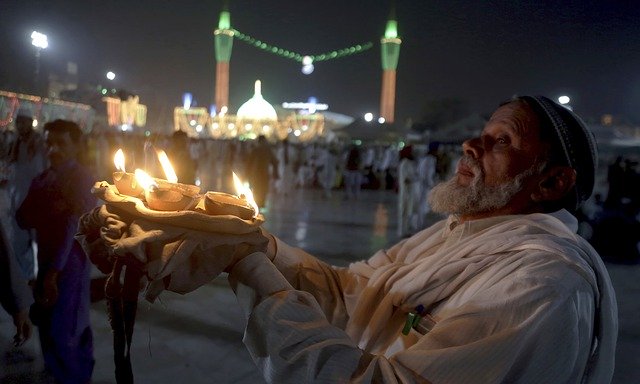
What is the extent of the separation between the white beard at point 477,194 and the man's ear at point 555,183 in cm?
4

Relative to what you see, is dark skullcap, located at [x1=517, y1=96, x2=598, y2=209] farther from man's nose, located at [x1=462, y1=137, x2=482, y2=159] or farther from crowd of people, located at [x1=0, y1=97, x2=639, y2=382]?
man's nose, located at [x1=462, y1=137, x2=482, y2=159]

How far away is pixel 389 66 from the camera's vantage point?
6494cm

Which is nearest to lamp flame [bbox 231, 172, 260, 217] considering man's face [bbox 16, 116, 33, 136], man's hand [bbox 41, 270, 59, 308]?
man's hand [bbox 41, 270, 59, 308]

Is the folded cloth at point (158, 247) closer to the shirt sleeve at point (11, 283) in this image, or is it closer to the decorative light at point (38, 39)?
the shirt sleeve at point (11, 283)

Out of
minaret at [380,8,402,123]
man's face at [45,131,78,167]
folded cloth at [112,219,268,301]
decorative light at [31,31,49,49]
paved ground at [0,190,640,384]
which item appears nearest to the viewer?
folded cloth at [112,219,268,301]

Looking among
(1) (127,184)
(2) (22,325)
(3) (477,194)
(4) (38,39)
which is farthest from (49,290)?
(4) (38,39)

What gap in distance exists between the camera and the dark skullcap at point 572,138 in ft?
5.74

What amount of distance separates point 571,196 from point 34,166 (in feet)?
18.5

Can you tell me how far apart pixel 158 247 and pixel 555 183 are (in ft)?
4.34

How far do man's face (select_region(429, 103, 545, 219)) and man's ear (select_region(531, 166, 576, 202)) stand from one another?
0.03 meters

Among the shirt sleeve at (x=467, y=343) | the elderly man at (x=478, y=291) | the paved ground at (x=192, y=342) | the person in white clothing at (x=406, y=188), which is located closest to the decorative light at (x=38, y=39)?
the person in white clothing at (x=406, y=188)

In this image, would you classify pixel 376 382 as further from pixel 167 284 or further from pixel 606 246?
pixel 606 246

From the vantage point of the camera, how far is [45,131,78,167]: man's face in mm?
3773

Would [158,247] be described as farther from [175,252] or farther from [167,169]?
[167,169]
